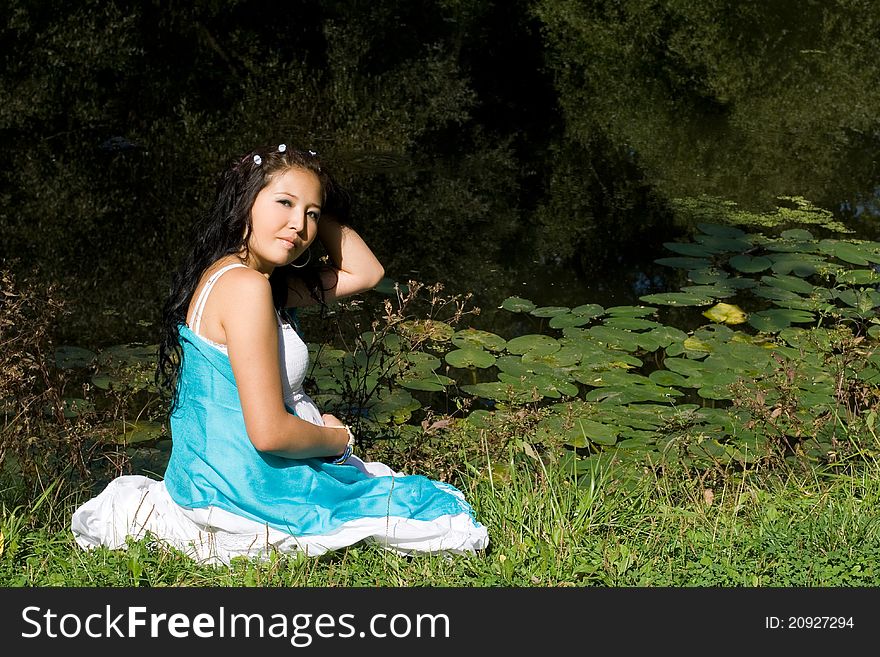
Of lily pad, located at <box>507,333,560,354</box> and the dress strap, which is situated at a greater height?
the dress strap

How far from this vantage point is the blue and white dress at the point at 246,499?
237 cm

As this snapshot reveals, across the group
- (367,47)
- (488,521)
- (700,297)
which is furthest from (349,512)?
(367,47)

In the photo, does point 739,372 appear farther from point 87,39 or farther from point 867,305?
point 87,39

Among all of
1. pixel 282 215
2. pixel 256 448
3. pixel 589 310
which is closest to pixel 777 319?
pixel 589 310

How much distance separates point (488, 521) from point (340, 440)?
1.59 feet

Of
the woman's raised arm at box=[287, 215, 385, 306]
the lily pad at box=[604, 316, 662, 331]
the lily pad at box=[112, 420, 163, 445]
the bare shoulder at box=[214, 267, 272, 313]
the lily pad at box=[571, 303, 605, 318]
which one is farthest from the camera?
the lily pad at box=[571, 303, 605, 318]

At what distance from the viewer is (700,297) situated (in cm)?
540

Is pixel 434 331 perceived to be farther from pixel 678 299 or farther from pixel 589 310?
pixel 678 299

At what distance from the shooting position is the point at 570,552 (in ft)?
8.29

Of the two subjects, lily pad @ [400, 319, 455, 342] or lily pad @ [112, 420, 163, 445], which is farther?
lily pad @ [400, 319, 455, 342]

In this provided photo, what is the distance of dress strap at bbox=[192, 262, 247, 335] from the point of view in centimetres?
233

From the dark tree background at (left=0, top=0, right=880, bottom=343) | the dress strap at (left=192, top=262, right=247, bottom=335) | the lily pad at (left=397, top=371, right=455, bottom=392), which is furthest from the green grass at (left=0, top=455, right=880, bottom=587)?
the dark tree background at (left=0, top=0, right=880, bottom=343)

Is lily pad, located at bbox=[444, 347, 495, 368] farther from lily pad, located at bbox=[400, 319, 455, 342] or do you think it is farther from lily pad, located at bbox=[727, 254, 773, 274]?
lily pad, located at bbox=[727, 254, 773, 274]

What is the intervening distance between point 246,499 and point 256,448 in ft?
0.45
